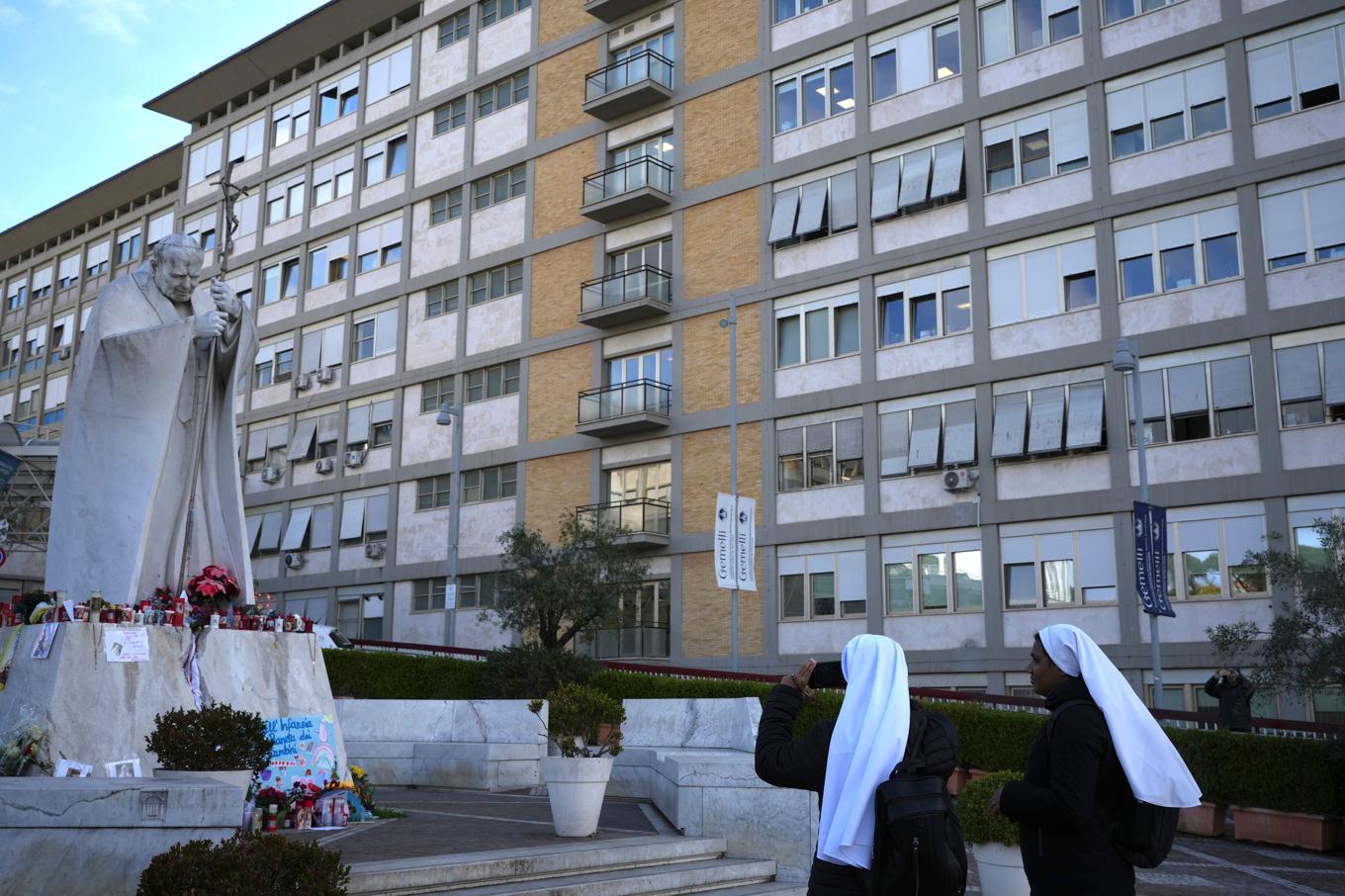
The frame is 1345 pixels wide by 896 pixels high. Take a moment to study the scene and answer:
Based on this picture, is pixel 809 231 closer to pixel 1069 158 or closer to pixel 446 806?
pixel 1069 158

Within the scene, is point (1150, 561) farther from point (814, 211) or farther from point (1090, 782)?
point (1090, 782)

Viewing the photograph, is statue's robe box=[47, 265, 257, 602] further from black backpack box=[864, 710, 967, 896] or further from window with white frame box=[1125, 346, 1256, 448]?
window with white frame box=[1125, 346, 1256, 448]

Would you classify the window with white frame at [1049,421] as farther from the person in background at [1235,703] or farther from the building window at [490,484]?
the building window at [490,484]

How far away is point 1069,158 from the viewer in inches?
1145

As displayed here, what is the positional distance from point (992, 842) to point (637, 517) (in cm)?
2626

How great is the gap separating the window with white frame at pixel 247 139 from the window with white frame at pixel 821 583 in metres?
30.7

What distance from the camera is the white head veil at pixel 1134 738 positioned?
470 cm

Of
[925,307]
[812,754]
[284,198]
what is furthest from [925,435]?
[284,198]

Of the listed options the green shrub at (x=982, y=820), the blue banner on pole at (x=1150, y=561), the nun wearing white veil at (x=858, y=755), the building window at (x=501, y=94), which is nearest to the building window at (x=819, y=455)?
the blue banner on pole at (x=1150, y=561)

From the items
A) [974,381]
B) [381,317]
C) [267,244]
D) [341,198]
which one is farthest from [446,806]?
[267,244]

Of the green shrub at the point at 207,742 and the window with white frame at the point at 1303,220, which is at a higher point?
the window with white frame at the point at 1303,220

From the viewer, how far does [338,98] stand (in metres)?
48.4

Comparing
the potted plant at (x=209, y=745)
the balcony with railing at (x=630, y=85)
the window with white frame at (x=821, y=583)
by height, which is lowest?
the potted plant at (x=209, y=745)

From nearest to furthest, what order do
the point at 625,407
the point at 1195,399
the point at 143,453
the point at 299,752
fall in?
the point at 299,752 < the point at 143,453 < the point at 1195,399 < the point at 625,407
